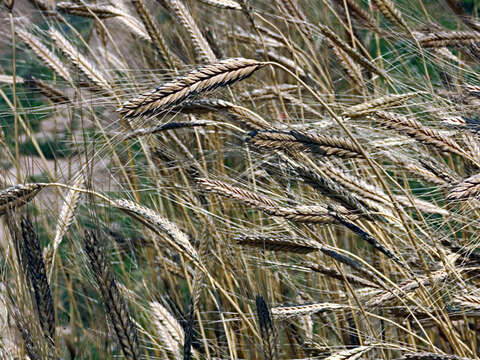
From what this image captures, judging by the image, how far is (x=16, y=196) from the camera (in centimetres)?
121

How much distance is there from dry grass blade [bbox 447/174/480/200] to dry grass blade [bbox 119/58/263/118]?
1.32ft

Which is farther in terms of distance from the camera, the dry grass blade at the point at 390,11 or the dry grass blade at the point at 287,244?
the dry grass blade at the point at 390,11

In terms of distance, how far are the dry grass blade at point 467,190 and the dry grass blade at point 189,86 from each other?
1.32 feet

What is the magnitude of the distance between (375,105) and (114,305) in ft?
2.36

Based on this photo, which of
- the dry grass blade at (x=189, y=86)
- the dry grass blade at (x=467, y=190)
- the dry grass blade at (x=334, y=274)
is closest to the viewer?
the dry grass blade at (x=467, y=190)

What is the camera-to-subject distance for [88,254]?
41.4 inches

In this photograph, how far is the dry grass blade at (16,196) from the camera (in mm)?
1194

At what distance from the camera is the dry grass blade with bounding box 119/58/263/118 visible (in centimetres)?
111

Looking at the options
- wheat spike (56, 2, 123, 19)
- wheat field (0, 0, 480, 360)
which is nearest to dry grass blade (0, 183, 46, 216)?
wheat field (0, 0, 480, 360)

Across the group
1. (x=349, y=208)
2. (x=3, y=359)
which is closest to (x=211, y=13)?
(x=349, y=208)

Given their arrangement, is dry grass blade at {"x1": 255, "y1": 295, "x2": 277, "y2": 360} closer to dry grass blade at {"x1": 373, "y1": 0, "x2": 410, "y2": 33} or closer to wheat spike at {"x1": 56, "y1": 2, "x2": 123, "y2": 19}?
dry grass blade at {"x1": 373, "y1": 0, "x2": 410, "y2": 33}

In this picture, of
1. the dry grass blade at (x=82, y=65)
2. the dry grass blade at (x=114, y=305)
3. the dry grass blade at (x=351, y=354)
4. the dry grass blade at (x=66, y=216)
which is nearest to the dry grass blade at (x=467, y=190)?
the dry grass blade at (x=351, y=354)

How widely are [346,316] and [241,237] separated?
57 cm

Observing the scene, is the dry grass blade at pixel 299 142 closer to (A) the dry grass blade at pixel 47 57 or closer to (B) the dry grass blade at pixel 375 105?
(B) the dry grass blade at pixel 375 105
